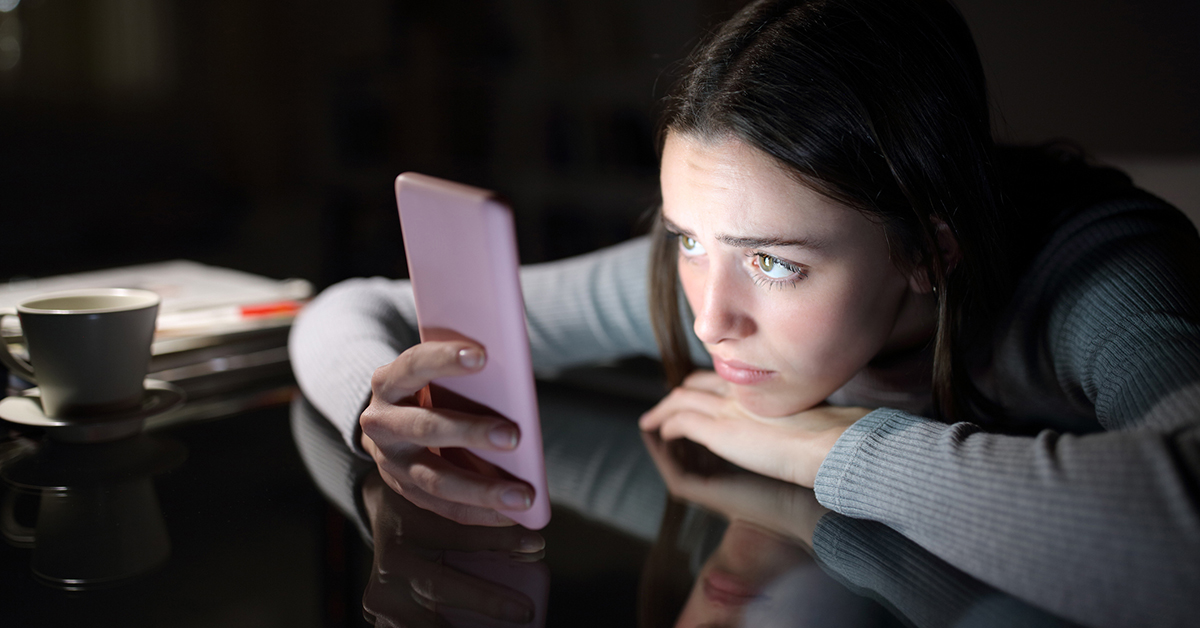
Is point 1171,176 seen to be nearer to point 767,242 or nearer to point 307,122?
point 767,242

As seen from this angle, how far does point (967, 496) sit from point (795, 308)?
19cm

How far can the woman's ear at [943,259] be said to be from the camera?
0.68m

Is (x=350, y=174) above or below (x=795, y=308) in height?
below

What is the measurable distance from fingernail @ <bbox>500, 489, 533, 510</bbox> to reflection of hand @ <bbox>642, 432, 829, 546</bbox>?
155 millimetres

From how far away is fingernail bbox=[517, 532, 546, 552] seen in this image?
54 cm

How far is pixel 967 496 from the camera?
52 cm

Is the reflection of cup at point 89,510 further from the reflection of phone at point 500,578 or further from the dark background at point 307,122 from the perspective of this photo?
the dark background at point 307,122

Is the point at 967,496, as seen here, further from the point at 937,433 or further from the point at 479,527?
the point at 479,527

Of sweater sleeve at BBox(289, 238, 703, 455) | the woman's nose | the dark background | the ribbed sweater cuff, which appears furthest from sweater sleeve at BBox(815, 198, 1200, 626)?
the dark background

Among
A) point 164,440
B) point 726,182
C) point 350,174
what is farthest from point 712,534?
point 350,174

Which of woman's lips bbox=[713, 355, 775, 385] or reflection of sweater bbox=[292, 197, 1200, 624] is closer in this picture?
reflection of sweater bbox=[292, 197, 1200, 624]

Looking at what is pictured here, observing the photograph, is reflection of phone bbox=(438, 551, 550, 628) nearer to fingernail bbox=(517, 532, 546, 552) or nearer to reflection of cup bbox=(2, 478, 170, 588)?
fingernail bbox=(517, 532, 546, 552)

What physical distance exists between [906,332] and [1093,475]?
0.33 meters

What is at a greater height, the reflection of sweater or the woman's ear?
the woman's ear
